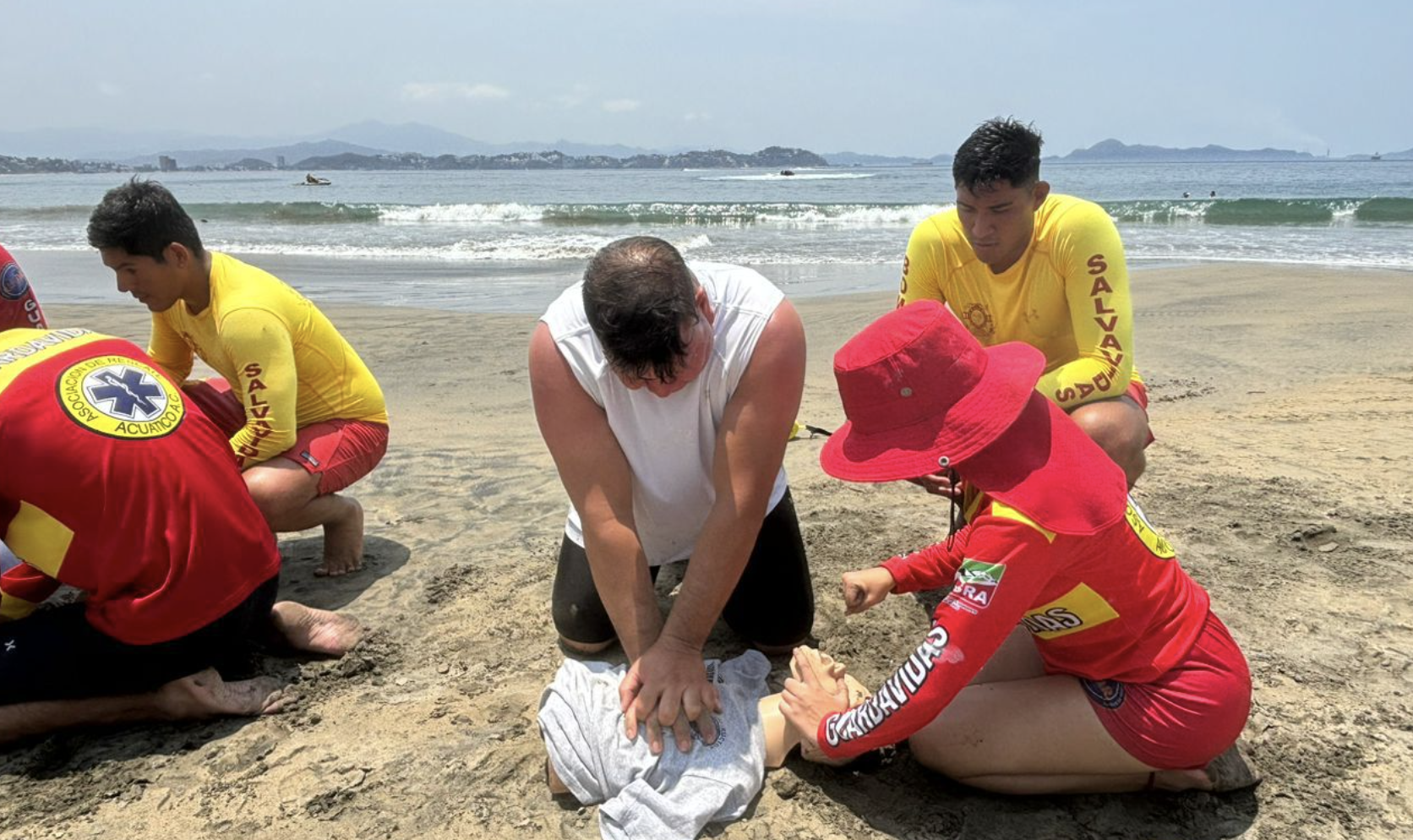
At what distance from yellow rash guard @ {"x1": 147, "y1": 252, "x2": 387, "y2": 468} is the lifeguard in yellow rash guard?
7.53 feet

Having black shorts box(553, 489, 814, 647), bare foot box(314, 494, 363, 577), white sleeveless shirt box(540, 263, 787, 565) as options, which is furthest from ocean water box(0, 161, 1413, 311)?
white sleeveless shirt box(540, 263, 787, 565)

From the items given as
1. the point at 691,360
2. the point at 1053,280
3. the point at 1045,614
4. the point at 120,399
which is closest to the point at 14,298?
the point at 120,399

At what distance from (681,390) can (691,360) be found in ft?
0.84

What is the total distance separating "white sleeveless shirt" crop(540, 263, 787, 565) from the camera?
237cm

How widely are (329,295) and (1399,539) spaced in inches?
416

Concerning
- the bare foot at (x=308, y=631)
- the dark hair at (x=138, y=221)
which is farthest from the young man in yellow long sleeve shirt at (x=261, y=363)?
the bare foot at (x=308, y=631)

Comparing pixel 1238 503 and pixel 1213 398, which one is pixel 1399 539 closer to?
pixel 1238 503

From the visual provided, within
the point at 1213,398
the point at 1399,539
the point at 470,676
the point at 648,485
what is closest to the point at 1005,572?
the point at 648,485

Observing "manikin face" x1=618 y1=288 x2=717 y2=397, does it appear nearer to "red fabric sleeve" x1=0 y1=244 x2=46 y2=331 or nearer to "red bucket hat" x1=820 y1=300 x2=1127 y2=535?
"red bucket hat" x1=820 y1=300 x2=1127 y2=535

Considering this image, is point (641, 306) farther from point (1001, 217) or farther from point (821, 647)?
point (1001, 217)

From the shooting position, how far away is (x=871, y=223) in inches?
878

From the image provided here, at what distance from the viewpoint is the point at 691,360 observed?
6.97ft

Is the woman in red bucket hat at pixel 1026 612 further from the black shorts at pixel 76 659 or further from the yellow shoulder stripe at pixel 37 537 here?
the yellow shoulder stripe at pixel 37 537

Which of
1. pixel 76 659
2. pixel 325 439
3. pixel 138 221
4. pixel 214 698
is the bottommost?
pixel 214 698
